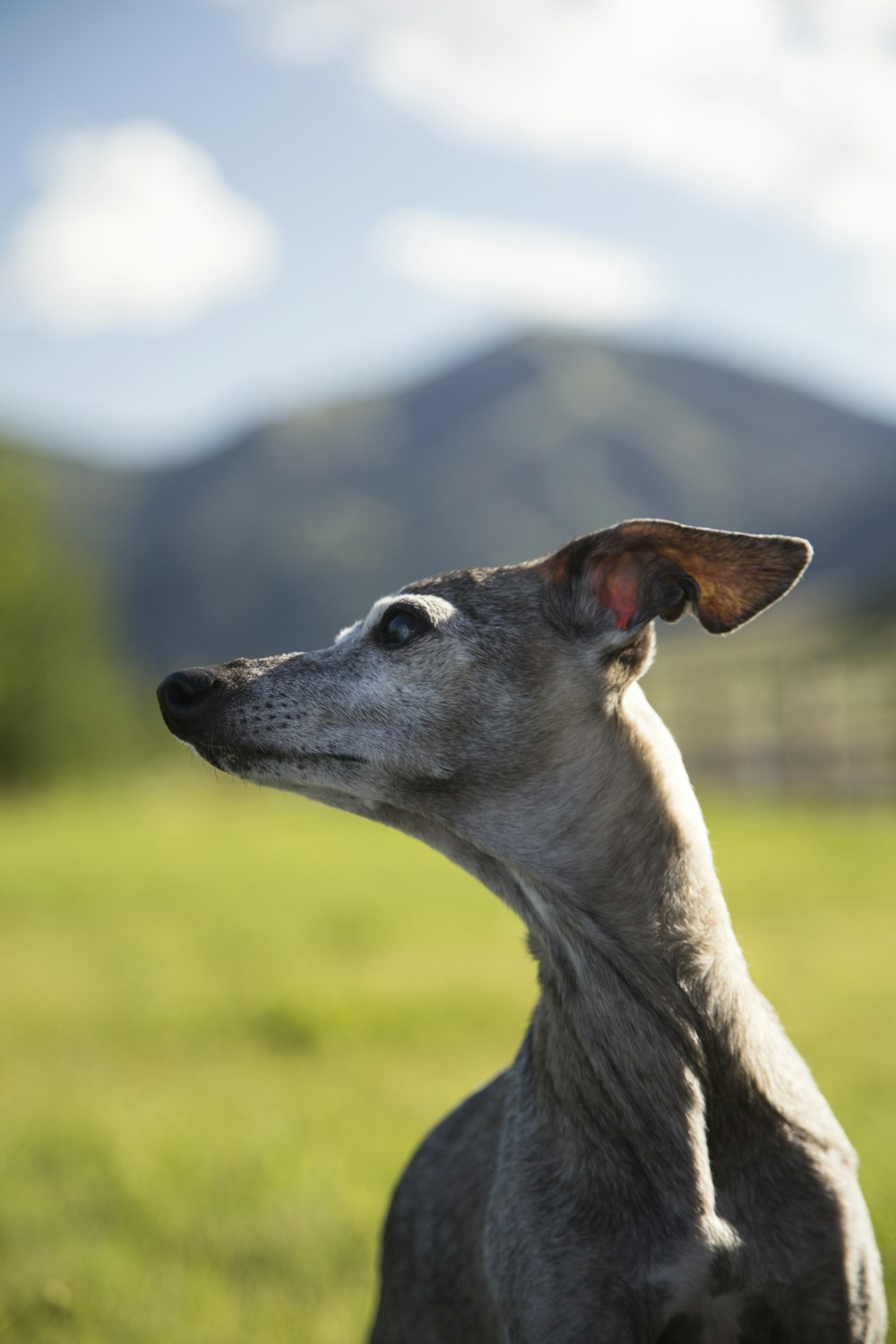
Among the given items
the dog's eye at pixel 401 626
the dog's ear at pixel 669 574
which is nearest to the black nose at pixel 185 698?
the dog's eye at pixel 401 626

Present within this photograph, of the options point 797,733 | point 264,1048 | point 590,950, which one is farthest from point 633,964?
point 797,733

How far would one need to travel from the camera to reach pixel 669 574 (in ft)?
12.4

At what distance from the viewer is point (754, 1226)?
3396mm

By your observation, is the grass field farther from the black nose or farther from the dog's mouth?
the black nose

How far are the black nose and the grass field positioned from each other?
9.44 feet

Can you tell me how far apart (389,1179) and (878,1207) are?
253 centimetres

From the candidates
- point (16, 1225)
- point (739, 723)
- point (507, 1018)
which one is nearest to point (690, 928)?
point (16, 1225)

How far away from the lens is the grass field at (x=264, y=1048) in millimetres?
5579

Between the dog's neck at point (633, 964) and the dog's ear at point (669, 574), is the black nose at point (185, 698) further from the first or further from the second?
the dog's ear at point (669, 574)

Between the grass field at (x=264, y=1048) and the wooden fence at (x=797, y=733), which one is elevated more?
the wooden fence at (x=797, y=733)

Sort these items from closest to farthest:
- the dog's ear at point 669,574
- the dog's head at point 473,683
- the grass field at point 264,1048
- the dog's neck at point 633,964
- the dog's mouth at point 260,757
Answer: the dog's neck at point 633,964
the dog's ear at point 669,574
the dog's head at point 473,683
the dog's mouth at point 260,757
the grass field at point 264,1048

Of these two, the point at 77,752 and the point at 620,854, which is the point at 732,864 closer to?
the point at 620,854

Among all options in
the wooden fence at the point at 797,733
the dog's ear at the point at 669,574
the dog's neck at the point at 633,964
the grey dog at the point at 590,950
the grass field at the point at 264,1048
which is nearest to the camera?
the grey dog at the point at 590,950

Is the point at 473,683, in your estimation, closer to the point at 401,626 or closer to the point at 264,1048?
the point at 401,626
